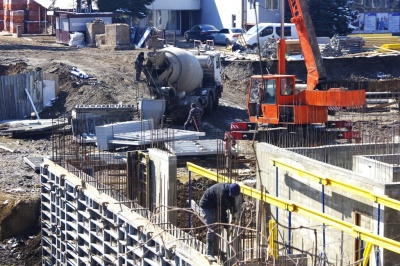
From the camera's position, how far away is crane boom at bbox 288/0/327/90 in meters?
26.8

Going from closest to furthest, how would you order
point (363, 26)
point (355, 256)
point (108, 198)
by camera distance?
point (355, 256) < point (108, 198) < point (363, 26)

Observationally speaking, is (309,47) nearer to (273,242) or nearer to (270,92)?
(270,92)

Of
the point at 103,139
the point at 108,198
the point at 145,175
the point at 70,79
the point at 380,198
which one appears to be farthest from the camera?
the point at 70,79

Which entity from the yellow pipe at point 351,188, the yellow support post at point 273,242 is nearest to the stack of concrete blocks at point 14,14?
the yellow pipe at point 351,188

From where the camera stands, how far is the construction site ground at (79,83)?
21.2 m

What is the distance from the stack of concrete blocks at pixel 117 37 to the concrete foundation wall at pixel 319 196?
25074mm

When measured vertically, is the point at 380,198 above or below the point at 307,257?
above

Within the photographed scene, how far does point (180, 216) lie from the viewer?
61.0 feet

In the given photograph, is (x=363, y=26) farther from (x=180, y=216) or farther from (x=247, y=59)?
(x=180, y=216)

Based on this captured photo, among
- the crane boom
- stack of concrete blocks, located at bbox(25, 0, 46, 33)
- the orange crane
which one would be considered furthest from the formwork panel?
stack of concrete blocks, located at bbox(25, 0, 46, 33)

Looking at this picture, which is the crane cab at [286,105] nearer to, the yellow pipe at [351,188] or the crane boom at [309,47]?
the crane boom at [309,47]

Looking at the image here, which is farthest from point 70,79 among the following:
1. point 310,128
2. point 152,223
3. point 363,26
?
point 363,26

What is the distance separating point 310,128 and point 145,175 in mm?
8413

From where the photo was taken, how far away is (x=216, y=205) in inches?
556
